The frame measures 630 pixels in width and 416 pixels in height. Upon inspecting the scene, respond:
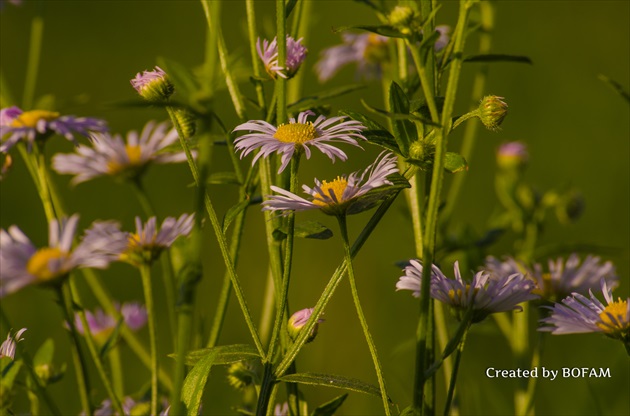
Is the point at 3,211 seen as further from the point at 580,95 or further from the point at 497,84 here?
the point at 580,95

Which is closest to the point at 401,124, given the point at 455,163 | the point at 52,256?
the point at 455,163

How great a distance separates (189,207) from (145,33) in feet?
3.55

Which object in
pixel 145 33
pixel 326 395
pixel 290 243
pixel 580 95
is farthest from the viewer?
pixel 145 33

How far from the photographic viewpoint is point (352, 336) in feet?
4.36

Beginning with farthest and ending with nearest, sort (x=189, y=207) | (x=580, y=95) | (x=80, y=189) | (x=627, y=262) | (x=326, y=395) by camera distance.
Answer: (x=580, y=95), (x=80, y=189), (x=189, y=207), (x=627, y=262), (x=326, y=395)

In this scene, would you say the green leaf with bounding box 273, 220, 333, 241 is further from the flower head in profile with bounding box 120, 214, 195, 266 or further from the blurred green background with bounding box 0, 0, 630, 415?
the blurred green background with bounding box 0, 0, 630, 415

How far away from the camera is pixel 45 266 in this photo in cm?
47

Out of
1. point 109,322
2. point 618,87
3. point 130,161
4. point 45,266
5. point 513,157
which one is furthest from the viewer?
point 513,157

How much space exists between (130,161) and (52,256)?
0.32m

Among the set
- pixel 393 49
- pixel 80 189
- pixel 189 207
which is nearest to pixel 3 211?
pixel 80 189

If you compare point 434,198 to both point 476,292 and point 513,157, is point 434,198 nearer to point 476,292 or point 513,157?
point 476,292

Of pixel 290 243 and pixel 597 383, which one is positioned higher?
pixel 290 243

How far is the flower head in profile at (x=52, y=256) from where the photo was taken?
18.1 inches

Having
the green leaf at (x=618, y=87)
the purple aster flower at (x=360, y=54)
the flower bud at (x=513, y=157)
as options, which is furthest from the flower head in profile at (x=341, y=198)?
the flower bud at (x=513, y=157)
